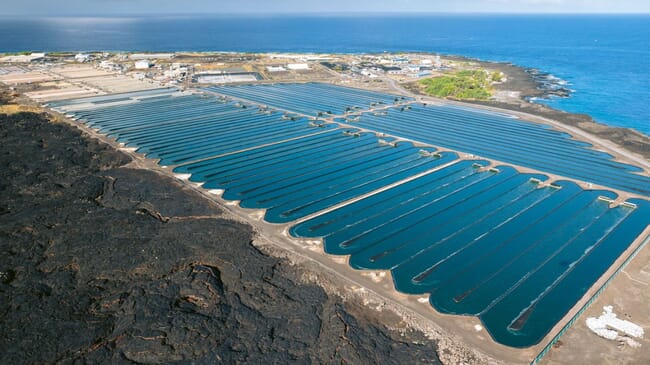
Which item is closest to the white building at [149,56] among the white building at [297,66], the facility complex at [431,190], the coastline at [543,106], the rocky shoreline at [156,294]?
the white building at [297,66]

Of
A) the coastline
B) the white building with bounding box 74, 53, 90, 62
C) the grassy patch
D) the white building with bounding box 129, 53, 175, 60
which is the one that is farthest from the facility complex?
the white building with bounding box 129, 53, 175, 60

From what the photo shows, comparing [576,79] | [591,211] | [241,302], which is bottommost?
[241,302]

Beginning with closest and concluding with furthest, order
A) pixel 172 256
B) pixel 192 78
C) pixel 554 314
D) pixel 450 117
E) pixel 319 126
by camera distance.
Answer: pixel 554 314
pixel 172 256
pixel 319 126
pixel 450 117
pixel 192 78

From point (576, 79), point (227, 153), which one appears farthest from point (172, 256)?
point (576, 79)

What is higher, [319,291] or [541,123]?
[541,123]

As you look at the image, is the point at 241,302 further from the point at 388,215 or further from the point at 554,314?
the point at 554,314

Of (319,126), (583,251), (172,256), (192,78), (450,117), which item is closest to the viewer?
(172,256)

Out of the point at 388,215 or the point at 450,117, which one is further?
the point at 450,117
